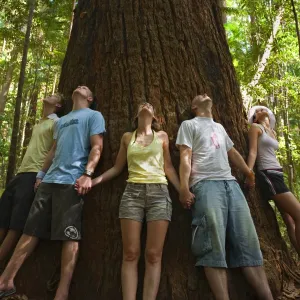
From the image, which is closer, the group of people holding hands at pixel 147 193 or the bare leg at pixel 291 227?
the group of people holding hands at pixel 147 193

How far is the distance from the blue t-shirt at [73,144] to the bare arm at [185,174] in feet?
3.37

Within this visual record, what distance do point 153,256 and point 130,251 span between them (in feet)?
0.77

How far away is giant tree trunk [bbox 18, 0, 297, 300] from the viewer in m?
3.54

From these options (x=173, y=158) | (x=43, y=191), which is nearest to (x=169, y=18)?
(x=173, y=158)

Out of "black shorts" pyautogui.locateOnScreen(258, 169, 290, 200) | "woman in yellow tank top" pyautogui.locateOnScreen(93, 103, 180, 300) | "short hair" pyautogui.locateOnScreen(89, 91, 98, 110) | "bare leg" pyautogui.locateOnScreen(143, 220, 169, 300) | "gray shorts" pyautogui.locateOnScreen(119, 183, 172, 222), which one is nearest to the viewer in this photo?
"bare leg" pyautogui.locateOnScreen(143, 220, 169, 300)

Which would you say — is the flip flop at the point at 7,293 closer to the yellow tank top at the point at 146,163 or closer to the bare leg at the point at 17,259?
the bare leg at the point at 17,259

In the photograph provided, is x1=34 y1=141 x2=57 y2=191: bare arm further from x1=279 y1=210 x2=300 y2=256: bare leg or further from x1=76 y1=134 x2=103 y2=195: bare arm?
x1=279 y1=210 x2=300 y2=256: bare leg

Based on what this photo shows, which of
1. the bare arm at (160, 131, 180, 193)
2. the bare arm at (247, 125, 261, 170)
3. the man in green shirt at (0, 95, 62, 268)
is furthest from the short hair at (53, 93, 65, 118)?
the bare arm at (247, 125, 261, 170)

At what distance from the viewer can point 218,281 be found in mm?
3133

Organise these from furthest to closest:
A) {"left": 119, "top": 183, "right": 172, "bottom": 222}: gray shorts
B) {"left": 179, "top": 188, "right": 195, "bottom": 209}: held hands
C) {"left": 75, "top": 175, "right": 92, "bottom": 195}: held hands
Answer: {"left": 75, "top": 175, "right": 92, "bottom": 195}: held hands < {"left": 179, "top": 188, "right": 195, "bottom": 209}: held hands < {"left": 119, "top": 183, "right": 172, "bottom": 222}: gray shorts

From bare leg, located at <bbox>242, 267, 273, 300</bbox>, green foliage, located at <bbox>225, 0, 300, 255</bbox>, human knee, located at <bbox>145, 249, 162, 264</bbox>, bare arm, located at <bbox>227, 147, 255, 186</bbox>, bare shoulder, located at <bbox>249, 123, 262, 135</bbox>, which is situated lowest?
bare leg, located at <bbox>242, 267, 273, 300</bbox>

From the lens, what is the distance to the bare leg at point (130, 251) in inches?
124

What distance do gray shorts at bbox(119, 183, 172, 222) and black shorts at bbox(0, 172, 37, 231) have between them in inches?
55.1

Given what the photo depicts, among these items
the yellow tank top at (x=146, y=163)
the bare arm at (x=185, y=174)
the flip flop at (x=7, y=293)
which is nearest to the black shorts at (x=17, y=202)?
the flip flop at (x=7, y=293)
